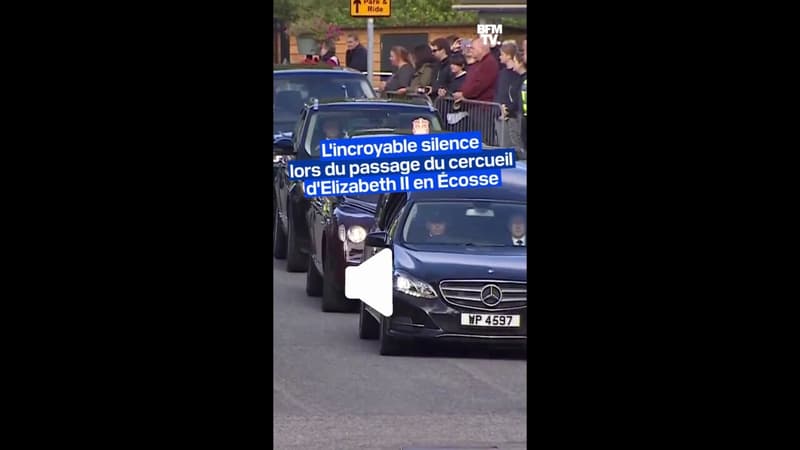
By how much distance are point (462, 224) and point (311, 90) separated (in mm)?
624

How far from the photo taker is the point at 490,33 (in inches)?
196

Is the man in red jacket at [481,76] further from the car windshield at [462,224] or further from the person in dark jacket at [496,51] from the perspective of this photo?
the car windshield at [462,224]

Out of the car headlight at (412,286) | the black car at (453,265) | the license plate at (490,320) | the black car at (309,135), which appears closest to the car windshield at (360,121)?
the black car at (309,135)

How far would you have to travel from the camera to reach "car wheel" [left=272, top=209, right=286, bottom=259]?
4.88 meters

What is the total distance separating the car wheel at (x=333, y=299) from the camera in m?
5.12

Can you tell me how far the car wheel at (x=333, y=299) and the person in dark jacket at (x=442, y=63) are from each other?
654mm

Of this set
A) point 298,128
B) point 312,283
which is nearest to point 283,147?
point 298,128

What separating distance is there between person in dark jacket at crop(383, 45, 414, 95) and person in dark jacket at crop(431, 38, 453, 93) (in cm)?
8

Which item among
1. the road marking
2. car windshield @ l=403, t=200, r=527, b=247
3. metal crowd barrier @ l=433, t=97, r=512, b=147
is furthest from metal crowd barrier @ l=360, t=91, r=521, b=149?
the road marking

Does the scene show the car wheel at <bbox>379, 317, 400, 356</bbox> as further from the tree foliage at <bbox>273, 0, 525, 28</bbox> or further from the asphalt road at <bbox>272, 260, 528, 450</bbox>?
A: the tree foliage at <bbox>273, 0, 525, 28</bbox>

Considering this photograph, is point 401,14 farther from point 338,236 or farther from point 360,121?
point 338,236
